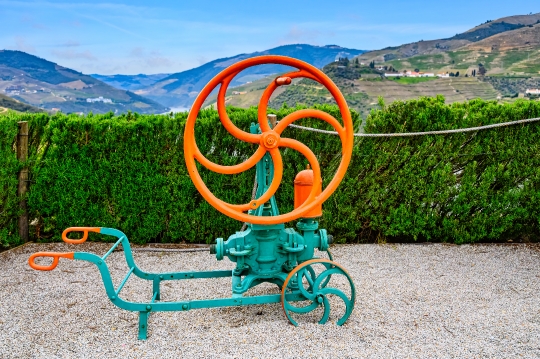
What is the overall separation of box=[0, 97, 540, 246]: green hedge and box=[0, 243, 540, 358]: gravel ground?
57 cm

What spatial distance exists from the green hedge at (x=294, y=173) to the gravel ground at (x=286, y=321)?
569 millimetres

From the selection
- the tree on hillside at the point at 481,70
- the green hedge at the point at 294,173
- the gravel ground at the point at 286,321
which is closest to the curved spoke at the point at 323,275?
the gravel ground at the point at 286,321

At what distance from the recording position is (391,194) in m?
5.71

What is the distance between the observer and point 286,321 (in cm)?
362

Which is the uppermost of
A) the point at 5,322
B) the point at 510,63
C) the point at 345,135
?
the point at 510,63

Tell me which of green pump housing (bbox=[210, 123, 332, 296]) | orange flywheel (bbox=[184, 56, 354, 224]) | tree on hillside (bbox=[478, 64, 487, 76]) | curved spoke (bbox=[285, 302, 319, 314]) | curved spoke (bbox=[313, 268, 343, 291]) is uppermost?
tree on hillside (bbox=[478, 64, 487, 76])

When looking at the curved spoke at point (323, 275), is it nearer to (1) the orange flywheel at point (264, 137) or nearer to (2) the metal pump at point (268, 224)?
(2) the metal pump at point (268, 224)

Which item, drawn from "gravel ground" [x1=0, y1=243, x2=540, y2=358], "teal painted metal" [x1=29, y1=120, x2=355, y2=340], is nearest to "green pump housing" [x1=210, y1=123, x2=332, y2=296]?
"teal painted metal" [x1=29, y1=120, x2=355, y2=340]

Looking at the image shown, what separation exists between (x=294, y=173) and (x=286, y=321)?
91.9 inches

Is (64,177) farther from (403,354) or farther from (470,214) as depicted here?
(470,214)

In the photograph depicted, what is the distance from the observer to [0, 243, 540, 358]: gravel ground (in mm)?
3203

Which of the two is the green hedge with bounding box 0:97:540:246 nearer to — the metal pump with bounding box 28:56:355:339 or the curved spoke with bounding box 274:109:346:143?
the metal pump with bounding box 28:56:355:339

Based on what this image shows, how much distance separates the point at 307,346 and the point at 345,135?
154 cm

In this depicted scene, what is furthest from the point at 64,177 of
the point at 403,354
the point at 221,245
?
the point at 403,354
